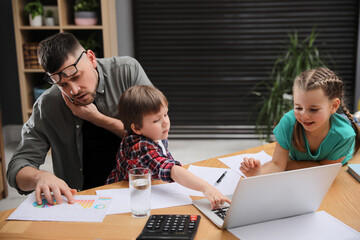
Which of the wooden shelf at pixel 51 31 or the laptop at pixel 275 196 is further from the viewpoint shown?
the wooden shelf at pixel 51 31

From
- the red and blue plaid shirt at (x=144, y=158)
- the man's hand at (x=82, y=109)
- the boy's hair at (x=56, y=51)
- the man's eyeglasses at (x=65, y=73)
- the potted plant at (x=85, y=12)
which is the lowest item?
the red and blue plaid shirt at (x=144, y=158)

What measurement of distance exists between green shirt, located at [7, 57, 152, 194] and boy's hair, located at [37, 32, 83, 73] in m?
0.23

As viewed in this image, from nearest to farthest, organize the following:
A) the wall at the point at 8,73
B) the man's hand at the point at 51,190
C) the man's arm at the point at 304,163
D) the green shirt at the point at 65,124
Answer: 1. the man's hand at the point at 51,190
2. the man's arm at the point at 304,163
3. the green shirt at the point at 65,124
4. the wall at the point at 8,73

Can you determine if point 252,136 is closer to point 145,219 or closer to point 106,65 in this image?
point 106,65

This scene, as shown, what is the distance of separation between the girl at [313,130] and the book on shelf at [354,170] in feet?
0.14

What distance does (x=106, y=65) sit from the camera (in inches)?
69.0

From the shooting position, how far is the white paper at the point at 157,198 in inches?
43.3

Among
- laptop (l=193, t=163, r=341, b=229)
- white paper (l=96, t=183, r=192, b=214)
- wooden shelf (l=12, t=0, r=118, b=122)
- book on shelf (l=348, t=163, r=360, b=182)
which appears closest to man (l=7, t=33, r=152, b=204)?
white paper (l=96, t=183, r=192, b=214)

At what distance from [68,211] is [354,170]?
3.18 feet

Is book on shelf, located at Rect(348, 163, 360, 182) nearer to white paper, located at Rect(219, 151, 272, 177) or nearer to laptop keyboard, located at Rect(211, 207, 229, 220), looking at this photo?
white paper, located at Rect(219, 151, 272, 177)

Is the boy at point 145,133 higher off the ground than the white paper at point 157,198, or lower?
higher

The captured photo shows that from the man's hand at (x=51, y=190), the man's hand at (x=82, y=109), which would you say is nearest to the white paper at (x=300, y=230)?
the man's hand at (x=51, y=190)

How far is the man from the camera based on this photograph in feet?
4.58

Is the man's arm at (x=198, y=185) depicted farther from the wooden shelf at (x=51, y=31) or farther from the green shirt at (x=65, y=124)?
the wooden shelf at (x=51, y=31)
